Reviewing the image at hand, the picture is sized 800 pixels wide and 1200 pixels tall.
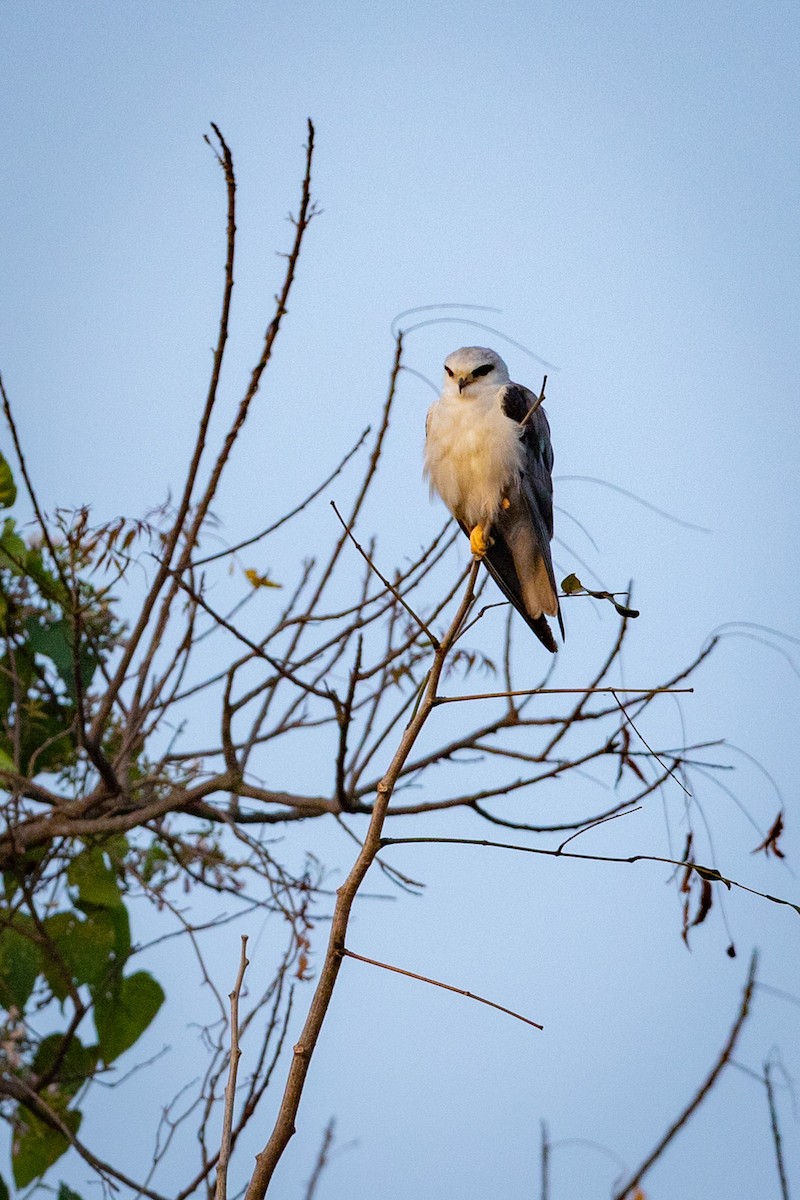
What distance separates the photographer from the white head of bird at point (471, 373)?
2.37m

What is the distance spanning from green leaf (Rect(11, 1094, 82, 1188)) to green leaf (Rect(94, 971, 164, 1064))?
0.14 meters

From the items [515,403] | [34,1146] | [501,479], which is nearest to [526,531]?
[501,479]

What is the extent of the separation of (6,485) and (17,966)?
104cm

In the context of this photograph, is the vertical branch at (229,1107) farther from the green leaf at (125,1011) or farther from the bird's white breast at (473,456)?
the green leaf at (125,1011)

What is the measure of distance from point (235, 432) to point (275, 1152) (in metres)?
1.24

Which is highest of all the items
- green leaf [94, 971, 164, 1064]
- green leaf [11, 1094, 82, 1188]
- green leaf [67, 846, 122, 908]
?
green leaf [67, 846, 122, 908]

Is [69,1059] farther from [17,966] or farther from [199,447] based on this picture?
[199,447]

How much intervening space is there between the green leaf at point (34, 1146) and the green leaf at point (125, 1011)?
0.46 ft

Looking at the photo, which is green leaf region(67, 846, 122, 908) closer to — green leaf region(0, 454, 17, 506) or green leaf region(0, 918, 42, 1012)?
green leaf region(0, 918, 42, 1012)

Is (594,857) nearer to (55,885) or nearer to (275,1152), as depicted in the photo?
(275,1152)

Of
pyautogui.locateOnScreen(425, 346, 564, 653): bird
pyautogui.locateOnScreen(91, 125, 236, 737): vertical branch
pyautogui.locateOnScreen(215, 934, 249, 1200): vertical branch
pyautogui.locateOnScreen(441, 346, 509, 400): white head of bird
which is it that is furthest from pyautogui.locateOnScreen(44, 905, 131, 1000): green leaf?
pyautogui.locateOnScreen(215, 934, 249, 1200): vertical branch

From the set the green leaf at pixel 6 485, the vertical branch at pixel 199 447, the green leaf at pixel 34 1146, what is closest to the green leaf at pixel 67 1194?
the green leaf at pixel 34 1146

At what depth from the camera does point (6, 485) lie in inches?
94.3

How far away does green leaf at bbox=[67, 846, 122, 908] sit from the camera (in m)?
2.58
